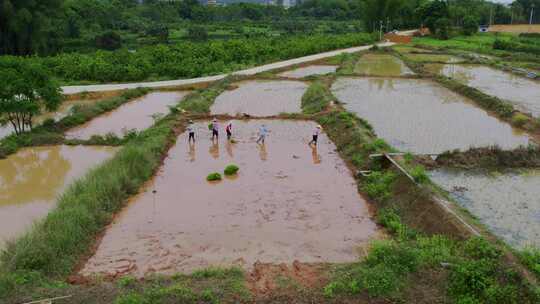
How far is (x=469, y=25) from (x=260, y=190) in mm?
51866

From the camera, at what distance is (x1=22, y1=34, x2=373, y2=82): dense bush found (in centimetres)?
2952

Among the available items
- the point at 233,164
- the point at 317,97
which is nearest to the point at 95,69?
the point at 317,97

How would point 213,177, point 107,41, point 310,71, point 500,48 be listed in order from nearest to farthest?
1. point 213,177
2. point 310,71
3. point 500,48
4. point 107,41

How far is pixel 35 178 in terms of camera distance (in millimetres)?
13062

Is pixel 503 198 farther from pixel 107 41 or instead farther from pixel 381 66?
pixel 107 41

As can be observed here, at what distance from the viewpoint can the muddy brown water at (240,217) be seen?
28.5 feet

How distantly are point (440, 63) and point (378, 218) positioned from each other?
28046 millimetres

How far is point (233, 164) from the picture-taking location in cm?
1352

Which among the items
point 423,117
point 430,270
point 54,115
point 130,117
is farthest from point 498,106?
point 54,115

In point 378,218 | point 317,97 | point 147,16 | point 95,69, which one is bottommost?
point 378,218

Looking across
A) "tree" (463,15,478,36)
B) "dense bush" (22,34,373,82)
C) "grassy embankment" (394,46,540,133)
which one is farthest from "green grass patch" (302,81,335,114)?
"tree" (463,15,478,36)

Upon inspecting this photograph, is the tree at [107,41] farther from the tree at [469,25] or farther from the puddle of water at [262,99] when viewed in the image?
the tree at [469,25]

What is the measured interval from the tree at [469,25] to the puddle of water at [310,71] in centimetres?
2895

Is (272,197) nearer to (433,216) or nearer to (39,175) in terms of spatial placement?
(433,216)
